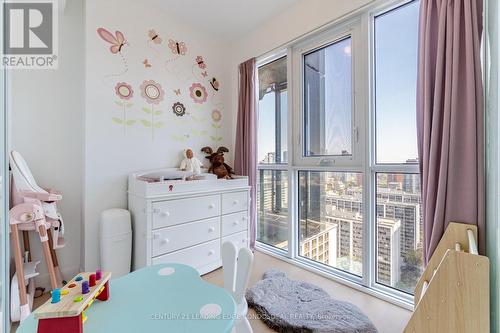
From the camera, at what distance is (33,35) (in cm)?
190

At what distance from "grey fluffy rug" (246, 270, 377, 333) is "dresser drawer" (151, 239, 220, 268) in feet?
1.72

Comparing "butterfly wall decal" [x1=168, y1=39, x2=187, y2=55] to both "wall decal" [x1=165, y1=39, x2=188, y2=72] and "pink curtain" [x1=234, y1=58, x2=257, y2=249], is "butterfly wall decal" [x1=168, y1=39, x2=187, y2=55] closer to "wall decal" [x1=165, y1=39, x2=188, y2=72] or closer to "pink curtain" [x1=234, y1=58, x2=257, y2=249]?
"wall decal" [x1=165, y1=39, x2=188, y2=72]

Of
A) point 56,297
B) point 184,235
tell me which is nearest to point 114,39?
point 184,235

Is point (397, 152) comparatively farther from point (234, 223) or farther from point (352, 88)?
point (234, 223)

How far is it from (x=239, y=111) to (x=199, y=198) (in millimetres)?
1233

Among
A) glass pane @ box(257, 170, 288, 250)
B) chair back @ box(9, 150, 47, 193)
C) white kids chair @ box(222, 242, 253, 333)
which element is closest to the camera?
white kids chair @ box(222, 242, 253, 333)

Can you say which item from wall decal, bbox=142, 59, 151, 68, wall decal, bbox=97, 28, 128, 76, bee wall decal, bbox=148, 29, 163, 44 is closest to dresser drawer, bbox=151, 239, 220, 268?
wall decal, bbox=97, 28, 128, 76

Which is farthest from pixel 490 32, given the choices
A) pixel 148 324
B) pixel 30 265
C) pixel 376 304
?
pixel 30 265

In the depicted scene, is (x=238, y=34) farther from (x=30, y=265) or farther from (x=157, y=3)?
(x=30, y=265)

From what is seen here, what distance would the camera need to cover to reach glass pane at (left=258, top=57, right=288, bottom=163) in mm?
2592

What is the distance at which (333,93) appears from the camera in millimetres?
2146

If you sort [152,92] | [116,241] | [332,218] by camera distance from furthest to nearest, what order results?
[152,92], [332,218], [116,241]

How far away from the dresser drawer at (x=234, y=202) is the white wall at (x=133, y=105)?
73 centimetres

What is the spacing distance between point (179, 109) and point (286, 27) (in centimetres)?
143
